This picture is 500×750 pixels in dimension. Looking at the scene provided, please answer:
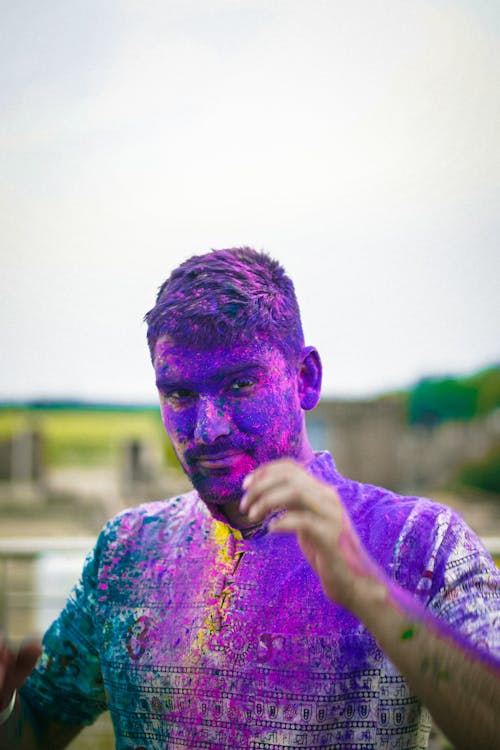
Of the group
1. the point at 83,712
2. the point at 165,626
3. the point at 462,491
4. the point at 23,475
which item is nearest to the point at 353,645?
the point at 165,626

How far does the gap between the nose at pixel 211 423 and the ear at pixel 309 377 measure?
0.15 meters

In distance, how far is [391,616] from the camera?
94 centimetres

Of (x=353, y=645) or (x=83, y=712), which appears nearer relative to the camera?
(x=353, y=645)

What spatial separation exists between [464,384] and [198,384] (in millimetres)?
3363

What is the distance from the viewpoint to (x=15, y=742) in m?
1.32

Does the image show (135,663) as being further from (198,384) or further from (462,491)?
(462,491)

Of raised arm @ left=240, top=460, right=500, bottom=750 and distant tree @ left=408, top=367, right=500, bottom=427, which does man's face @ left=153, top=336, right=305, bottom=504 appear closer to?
raised arm @ left=240, top=460, right=500, bottom=750

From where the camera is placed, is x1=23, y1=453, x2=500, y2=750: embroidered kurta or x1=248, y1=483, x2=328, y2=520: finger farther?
x1=23, y1=453, x2=500, y2=750: embroidered kurta

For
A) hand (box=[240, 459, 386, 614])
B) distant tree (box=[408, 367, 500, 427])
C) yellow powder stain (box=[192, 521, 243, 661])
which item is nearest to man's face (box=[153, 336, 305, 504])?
yellow powder stain (box=[192, 521, 243, 661])

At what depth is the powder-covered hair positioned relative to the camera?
1.19m

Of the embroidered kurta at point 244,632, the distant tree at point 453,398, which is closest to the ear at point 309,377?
the embroidered kurta at point 244,632

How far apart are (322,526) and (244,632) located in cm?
36

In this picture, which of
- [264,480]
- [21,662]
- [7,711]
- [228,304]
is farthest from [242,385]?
[7,711]

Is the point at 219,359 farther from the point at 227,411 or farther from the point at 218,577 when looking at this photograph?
the point at 218,577
